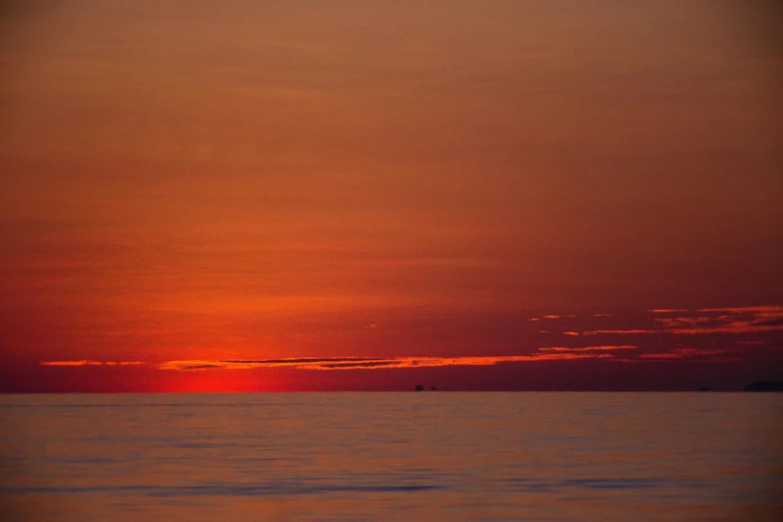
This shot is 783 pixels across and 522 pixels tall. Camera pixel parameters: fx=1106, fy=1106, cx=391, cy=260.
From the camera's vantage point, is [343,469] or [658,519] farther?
[343,469]

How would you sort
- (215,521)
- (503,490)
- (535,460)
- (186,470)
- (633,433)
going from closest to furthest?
(215,521)
(503,490)
(186,470)
(535,460)
(633,433)

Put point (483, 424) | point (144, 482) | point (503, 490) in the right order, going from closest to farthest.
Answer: point (503, 490) < point (144, 482) < point (483, 424)

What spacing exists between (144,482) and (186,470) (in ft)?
7.80

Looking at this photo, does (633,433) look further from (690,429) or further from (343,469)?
(343,469)

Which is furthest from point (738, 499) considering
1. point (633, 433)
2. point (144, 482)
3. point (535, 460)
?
point (633, 433)

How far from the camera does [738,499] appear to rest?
82.1 ft

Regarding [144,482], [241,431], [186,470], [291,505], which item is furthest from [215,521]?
[241,431]

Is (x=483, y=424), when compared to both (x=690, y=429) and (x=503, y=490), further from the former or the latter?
(x=503, y=490)

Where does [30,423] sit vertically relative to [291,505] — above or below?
above

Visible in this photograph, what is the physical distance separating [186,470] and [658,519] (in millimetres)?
13973

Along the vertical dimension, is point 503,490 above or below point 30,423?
below

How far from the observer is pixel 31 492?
2717 centimetres

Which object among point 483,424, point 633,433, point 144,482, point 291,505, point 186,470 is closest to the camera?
point 291,505

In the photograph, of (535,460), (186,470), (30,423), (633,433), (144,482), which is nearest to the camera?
(144,482)
